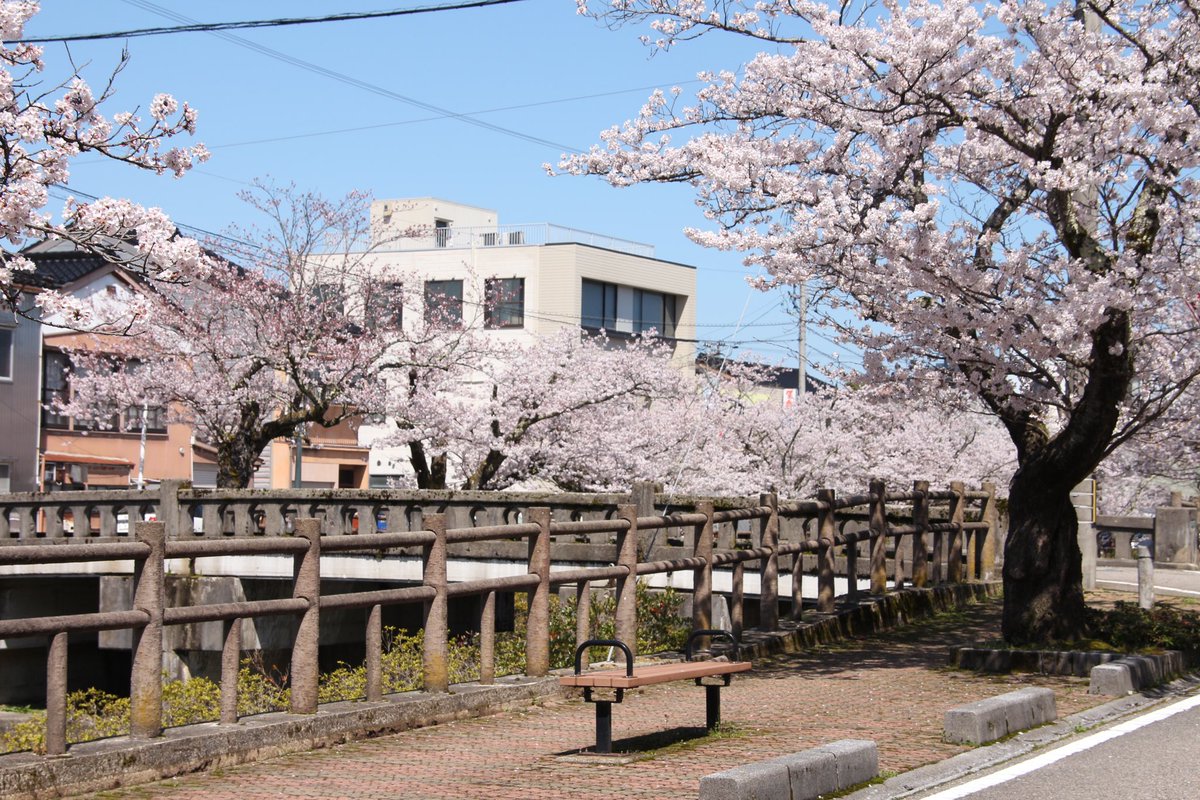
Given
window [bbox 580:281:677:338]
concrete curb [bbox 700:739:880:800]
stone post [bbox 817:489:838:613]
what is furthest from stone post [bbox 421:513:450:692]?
window [bbox 580:281:677:338]

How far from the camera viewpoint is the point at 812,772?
770 cm

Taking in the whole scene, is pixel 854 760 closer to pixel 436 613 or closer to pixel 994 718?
pixel 994 718

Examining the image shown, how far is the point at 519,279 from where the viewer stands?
58531mm

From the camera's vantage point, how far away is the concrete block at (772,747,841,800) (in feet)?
24.8

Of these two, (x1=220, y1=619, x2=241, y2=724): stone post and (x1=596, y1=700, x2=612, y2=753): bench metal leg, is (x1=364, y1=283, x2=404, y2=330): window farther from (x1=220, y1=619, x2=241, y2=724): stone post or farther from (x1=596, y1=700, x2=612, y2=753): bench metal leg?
(x1=596, y1=700, x2=612, y2=753): bench metal leg

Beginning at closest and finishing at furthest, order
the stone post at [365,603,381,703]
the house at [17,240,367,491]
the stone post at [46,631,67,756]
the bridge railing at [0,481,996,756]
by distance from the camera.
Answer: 1. the stone post at [46,631,67,756]
2. the bridge railing at [0,481,996,756]
3. the stone post at [365,603,381,703]
4. the house at [17,240,367,491]

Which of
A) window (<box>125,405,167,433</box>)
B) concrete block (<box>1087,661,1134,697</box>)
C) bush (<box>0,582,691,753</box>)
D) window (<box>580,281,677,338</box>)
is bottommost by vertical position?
bush (<box>0,582,691,753</box>)

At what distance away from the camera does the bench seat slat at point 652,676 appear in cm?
879

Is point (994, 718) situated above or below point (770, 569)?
below

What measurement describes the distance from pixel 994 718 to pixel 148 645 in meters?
5.55

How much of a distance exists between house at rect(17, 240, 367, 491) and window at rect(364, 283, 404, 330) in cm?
885

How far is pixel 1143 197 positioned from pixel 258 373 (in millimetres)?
23962

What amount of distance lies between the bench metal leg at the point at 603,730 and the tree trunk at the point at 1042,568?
660 cm

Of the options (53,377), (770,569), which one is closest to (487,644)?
(770,569)
